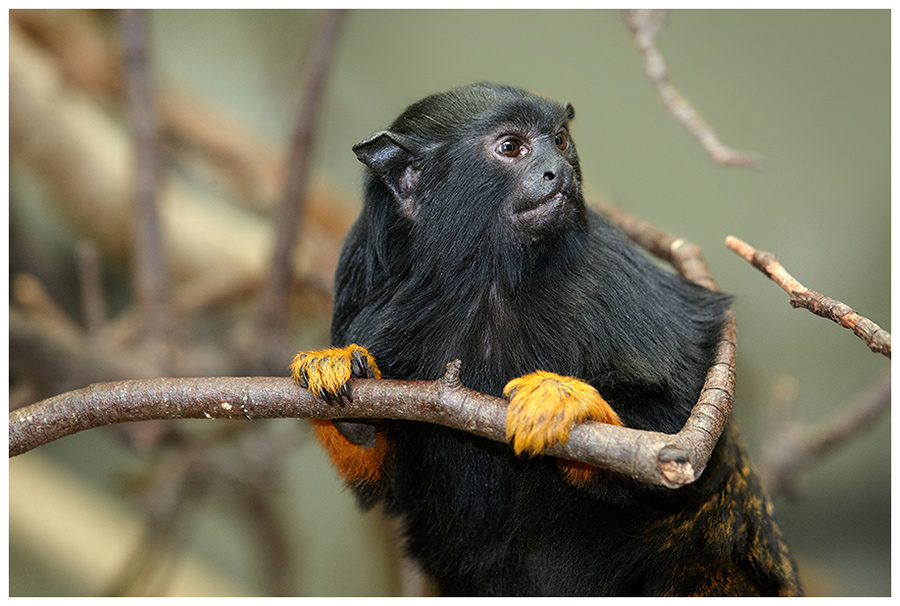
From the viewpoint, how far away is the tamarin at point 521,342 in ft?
7.76

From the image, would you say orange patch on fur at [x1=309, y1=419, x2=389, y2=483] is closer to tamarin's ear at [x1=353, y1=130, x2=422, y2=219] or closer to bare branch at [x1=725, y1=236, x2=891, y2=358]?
tamarin's ear at [x1=353, y1=130, x2=422, y2=219]

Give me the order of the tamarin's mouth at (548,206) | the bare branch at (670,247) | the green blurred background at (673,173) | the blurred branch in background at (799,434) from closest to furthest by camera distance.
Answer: the tamarin's mouth at (548,206) < the bare branch at (670,247) < the blurred branch in background at (799,434) < the green blurred background at (673,173)

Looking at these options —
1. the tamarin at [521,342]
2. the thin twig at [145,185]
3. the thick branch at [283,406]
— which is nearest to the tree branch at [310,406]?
the thick branch at [283,406]

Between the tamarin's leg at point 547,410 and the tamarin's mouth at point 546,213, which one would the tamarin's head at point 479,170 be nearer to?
the tamarin's mouth at point 546,213

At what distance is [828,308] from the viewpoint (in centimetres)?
189

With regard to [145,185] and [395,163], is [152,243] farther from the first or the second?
[395,163]

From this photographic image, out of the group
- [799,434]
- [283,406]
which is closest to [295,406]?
[283,406]

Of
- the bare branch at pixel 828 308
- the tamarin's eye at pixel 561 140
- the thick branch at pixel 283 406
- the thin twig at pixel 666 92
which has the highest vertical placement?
the thin twig at pixel 666 92

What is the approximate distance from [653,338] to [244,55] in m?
4.89

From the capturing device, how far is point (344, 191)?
657 centimetres

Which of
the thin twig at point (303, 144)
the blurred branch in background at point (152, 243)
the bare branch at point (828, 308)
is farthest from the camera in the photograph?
the blurred branch in background at point (152, 243)

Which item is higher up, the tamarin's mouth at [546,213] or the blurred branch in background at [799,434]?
the tamarin's mouth at [546,213]

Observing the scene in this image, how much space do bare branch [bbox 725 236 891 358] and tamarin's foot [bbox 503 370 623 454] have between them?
0.56 meters

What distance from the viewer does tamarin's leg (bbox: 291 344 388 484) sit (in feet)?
6.73
